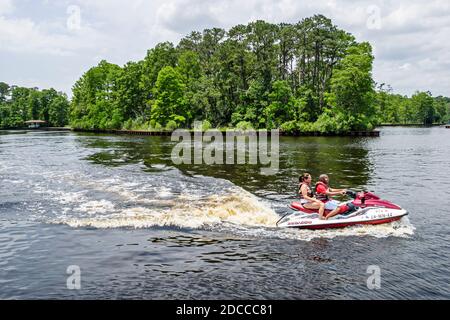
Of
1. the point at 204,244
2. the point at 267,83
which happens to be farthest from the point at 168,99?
the point at 204,244

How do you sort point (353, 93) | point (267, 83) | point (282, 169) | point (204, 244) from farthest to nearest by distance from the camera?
1. point (267, 83)
2. point (353, 93)
3. point (282, 169)
4. point (204, 244)

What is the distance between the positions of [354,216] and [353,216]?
0.04 metres

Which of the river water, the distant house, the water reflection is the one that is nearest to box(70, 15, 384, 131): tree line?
the water reflection

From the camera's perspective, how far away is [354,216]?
1570 centimetres

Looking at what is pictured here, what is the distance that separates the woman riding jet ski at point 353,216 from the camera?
15.6 metres

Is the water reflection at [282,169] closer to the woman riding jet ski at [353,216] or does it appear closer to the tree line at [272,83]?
the woman riding jet ski at [353,216]

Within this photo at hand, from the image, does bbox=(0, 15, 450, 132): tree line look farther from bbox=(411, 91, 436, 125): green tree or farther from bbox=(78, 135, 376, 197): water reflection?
bbox=(411, 91, 436, 125): green tree

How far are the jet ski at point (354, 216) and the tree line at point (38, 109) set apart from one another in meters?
163

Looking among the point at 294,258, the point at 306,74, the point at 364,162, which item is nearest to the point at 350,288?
the point at 294,258

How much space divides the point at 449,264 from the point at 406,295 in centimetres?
294

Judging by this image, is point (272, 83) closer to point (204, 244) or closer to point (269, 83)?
point (269, 83)

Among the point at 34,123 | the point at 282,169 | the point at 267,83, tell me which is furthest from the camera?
the point at 34,123

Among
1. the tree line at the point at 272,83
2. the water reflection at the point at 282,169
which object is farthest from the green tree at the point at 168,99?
the water reflection at the point at 282,169
